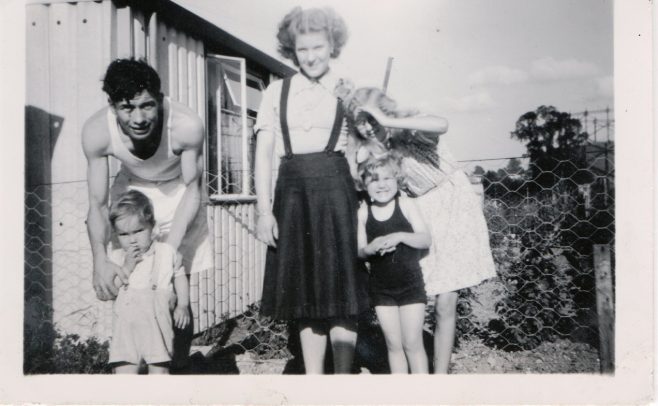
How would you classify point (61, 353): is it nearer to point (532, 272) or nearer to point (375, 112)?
point (375, 112)

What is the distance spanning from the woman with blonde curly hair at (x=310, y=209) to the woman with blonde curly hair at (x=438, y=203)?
15 cm

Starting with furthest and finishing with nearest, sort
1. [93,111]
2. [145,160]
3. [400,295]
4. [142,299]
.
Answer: [93,111] < [145,160] < [142,299] < [400,295]

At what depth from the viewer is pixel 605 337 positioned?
2.36 m

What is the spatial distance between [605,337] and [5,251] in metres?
2.94

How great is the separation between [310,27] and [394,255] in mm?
1063

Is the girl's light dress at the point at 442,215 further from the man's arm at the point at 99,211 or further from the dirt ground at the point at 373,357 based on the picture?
the man's arm at the point at 99,211

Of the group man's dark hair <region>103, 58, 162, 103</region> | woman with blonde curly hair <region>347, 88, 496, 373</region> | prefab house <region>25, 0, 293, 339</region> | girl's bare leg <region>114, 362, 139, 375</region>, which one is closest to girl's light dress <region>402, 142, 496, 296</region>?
woman with blonde curly hair <region>347, 88, 496, 373</region>

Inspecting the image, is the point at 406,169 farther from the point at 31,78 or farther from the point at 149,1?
the point at 31,78

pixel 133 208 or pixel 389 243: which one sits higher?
pixel 133 208

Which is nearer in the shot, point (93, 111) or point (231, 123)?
point (93, 111)

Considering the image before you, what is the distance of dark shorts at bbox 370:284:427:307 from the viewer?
2.14m

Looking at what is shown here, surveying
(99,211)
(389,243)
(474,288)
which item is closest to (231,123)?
(99,211)

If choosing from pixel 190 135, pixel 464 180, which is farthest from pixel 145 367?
pixel 464 180

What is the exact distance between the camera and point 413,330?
7.08ft
